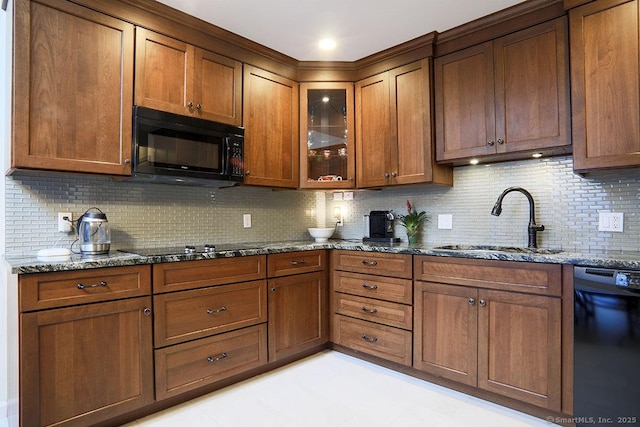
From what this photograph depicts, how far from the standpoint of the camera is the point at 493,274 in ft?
6.84

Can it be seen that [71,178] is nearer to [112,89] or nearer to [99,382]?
[112,89]

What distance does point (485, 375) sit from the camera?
212 centimetres

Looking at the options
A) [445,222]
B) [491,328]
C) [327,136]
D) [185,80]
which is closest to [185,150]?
[185,80]

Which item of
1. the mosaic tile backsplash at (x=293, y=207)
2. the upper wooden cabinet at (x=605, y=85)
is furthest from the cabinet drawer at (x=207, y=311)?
A: the upper wooden cabinet at (x=605, y=85)

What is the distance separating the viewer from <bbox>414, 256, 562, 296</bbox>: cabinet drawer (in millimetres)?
1910

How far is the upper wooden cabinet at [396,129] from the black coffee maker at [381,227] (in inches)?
10.1

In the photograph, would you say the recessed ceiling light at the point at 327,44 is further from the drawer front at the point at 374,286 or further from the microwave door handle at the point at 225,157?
the drawer front at the point at 374,286

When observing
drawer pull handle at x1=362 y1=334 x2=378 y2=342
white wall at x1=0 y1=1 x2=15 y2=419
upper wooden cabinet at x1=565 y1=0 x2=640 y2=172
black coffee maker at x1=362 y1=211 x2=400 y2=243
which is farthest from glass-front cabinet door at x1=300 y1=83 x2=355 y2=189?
white wall at x1=0 y1=1 x2=15 y2=419

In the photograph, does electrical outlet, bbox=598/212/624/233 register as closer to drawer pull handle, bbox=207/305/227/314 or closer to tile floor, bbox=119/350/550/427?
tile floor, bbox=119/350/550/427

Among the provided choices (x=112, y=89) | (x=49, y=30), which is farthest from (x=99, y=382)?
(x=49, y=30)

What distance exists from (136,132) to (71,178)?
491 millimetres

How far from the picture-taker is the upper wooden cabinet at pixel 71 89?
1.81m

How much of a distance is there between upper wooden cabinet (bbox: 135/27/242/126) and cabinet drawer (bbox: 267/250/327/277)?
1009 mm

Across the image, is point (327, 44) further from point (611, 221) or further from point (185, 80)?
point (611, 221)
